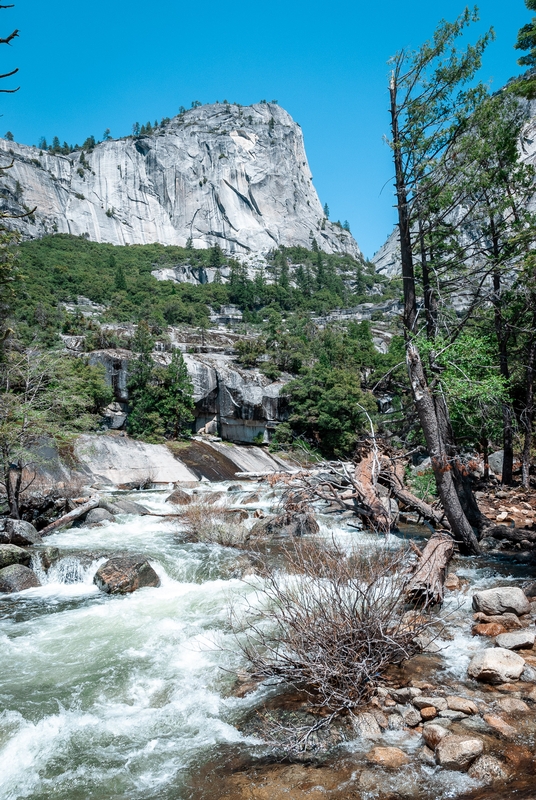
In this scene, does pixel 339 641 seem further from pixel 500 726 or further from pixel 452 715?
pixel 500 726

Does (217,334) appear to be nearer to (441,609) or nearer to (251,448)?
(251,448)

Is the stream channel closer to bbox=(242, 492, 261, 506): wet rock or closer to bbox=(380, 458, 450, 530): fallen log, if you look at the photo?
bbox=(380, 458, 450, 530): fallen log

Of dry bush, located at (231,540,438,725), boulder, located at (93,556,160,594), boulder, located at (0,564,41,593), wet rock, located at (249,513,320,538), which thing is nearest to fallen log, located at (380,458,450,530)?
wet rock, located at (249,513,320,538)

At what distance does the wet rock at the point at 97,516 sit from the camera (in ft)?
48.4

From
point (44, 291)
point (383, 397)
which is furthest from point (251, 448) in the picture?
point (44, 291)

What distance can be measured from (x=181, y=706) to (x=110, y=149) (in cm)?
14783

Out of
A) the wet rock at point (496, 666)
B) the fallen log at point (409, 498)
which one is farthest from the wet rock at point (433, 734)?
the fallen log at point (409, 498)

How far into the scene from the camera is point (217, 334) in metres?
52.9

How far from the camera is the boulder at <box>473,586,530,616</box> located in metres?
5.82

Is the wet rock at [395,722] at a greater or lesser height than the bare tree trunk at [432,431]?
lesser

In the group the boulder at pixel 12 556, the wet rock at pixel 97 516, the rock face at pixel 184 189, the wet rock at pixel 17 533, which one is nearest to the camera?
the boulder at pixel 12 556

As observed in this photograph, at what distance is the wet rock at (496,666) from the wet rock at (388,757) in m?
1.35

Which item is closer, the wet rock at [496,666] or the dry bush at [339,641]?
the dry bush at [339,641]

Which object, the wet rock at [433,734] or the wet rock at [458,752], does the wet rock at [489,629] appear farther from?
the wet rock at [458,752]
